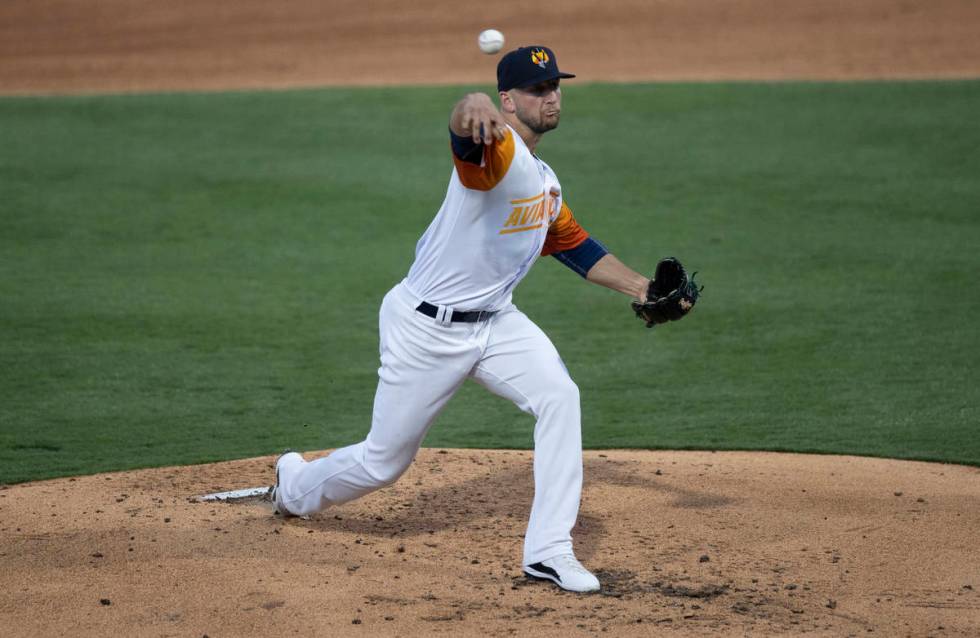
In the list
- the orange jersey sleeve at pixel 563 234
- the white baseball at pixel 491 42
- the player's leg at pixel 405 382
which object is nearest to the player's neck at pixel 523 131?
the orange jersey sleeve at pixel 563 234

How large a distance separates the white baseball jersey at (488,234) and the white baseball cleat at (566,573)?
933 mm

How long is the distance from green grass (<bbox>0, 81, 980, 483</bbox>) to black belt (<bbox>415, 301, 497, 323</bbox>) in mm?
2138

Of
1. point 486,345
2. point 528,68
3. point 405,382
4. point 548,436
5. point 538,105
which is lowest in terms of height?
point 548,436

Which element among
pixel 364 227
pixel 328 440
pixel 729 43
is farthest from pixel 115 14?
pixel 328 440

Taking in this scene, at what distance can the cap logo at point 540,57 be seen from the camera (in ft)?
14.8

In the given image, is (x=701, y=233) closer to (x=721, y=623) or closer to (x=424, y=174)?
(x=424, y=174)

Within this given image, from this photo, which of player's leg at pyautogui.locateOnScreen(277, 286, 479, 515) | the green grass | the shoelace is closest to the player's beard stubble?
player's leg at pyautogui.locateOnScreen(277, 286, 479, 515)

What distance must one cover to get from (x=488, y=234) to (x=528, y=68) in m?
0.59

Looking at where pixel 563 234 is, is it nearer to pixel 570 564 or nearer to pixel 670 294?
pixel 670 294

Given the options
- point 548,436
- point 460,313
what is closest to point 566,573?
point 548,436

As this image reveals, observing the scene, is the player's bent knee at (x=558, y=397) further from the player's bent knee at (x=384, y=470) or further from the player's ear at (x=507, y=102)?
the player's ear at (x=507, y=102)

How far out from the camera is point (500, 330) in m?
4.72

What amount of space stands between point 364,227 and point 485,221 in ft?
21.7

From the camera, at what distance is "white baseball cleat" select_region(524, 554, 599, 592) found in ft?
14.7
